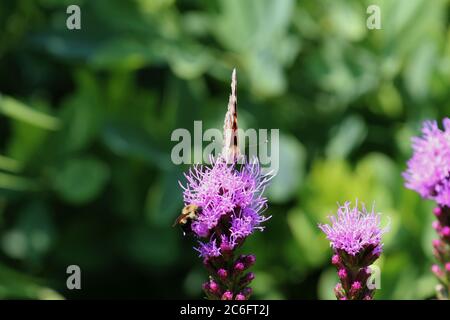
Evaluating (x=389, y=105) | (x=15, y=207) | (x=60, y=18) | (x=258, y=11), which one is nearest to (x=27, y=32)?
(x=60, y=18)

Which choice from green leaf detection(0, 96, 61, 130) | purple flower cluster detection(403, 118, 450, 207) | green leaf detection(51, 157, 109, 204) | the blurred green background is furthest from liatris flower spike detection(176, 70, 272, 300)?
green leaf detection(0, 96, 61, 130)

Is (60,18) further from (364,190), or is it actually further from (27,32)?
(364,190)

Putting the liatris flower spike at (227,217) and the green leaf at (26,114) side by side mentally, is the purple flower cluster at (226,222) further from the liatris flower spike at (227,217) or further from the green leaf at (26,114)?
the green leaf at (26,114)

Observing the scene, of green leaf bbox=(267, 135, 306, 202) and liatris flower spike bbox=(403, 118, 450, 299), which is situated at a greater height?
green leaf bbox=(267, 135, 306, 202)

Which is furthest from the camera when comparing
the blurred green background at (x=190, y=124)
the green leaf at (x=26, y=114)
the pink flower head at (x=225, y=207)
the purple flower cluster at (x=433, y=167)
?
the green leaf at (x=26, y=114)

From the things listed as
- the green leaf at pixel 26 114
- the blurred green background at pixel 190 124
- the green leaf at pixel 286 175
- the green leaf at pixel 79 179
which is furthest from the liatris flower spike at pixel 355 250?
the green leaf at pixel 26 114

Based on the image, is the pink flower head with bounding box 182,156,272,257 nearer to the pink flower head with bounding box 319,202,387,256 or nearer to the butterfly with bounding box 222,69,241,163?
the butterfly with bounding box 222,69,241,163

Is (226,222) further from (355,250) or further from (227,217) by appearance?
(355,250)
